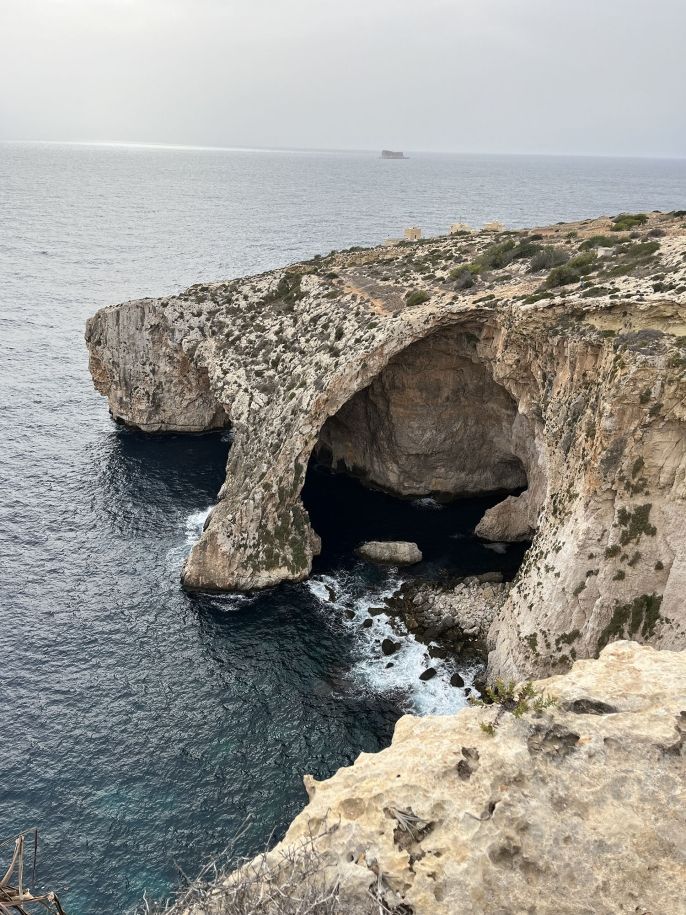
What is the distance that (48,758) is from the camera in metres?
32.7

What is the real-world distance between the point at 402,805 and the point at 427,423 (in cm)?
4314

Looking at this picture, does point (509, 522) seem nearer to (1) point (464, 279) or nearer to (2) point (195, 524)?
(1) point (464, 279)

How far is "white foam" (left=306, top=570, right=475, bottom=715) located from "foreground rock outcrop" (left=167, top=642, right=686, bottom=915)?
18436 millimetres

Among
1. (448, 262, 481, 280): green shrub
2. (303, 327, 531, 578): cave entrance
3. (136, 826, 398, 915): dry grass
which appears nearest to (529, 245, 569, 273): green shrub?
(448, 262, 481, 280): green shrub

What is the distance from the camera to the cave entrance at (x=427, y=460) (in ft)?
169

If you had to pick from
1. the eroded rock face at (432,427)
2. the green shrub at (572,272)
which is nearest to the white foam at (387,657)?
the eroded rock face at (432,427)

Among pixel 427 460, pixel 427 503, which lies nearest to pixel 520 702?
pixel 427 503

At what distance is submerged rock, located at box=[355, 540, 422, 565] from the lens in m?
49.0

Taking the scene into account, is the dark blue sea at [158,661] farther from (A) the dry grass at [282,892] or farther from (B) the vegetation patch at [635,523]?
(B) the vegetation patch at [635,523]

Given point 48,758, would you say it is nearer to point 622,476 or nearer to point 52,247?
point 622,476

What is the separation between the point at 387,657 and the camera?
3950cm

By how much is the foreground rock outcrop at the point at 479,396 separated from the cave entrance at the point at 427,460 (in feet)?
0.68

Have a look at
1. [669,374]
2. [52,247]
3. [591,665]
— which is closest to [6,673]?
[591,665]

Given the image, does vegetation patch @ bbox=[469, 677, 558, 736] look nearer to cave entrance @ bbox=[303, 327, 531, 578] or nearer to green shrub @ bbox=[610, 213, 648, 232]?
cave entrance @ bbox=[303, 327, 531, 578]
